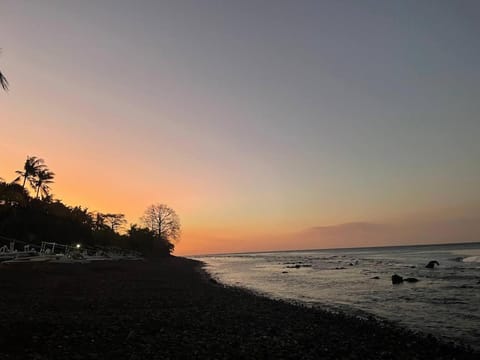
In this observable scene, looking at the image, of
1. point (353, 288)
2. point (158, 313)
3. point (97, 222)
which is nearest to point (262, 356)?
point (158, 313)

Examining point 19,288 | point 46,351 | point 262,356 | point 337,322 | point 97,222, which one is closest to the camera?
point 46,351

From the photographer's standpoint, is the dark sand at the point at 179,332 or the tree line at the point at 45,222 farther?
the tree line at the point at 45,222

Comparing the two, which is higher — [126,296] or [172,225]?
[172,225]

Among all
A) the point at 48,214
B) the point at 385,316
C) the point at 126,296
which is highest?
the point at 48,214

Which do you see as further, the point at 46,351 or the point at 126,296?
the point at 126,296

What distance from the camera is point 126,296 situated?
19375 millimetres

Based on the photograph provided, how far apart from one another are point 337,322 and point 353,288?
18.7 m

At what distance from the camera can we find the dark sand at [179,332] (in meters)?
8.98

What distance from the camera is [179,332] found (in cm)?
1125

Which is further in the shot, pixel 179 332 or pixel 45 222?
pixel 45 222

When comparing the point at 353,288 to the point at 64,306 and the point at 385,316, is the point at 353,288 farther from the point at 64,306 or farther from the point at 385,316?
the point at 64,306

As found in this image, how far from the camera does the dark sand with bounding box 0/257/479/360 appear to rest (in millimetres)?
8977

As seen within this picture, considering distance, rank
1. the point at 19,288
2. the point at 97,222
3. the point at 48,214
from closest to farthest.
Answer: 1. the point at 19,288
2. the point at 48,214
3. the point at 97,222

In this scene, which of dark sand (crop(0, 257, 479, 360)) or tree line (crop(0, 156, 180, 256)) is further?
tree line (crop(0, 156, 180, 256))
